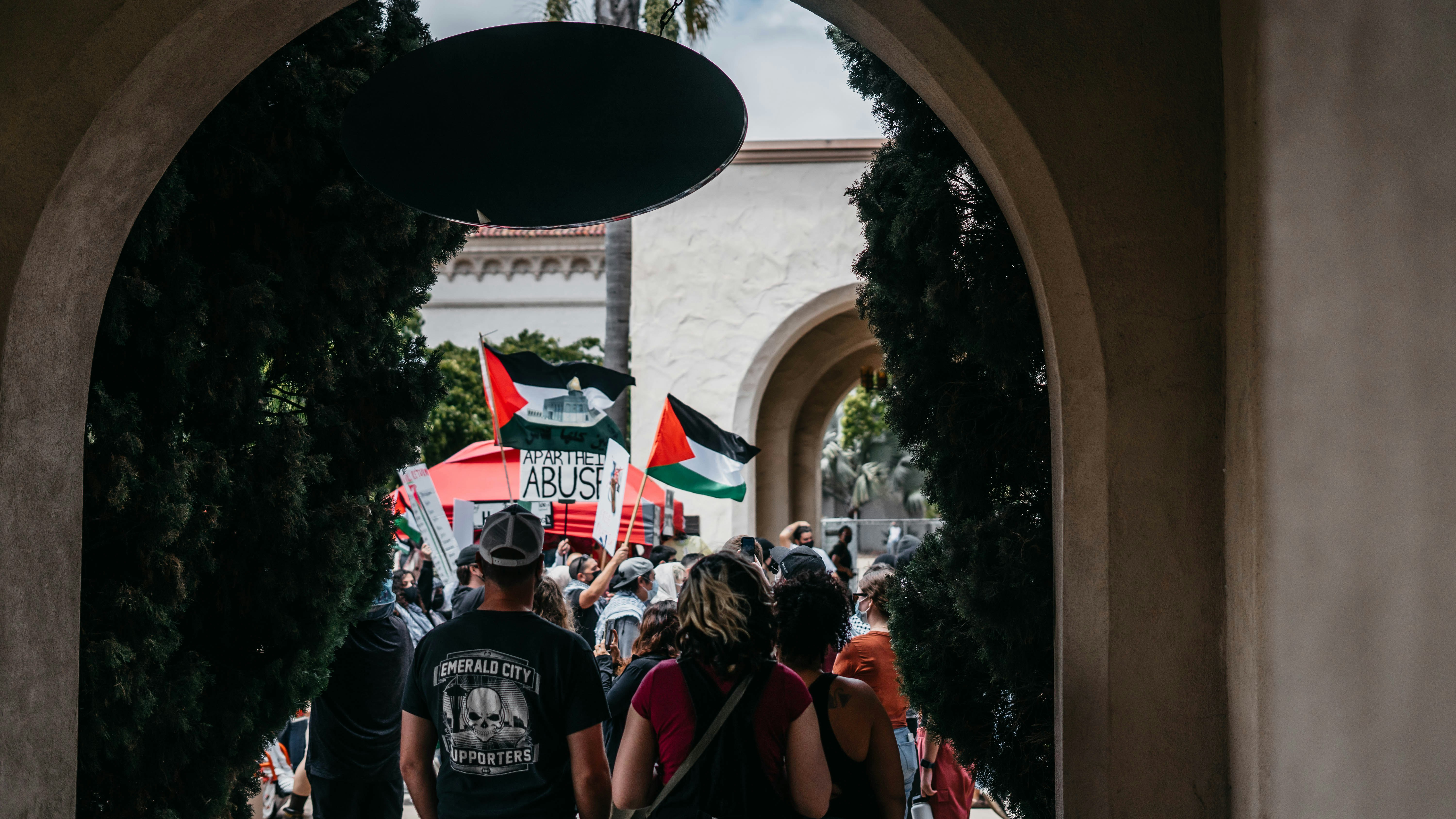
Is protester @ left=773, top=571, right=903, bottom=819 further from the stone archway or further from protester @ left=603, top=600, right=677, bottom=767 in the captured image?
protester @ left=603, top=600, right=677, bottom=767

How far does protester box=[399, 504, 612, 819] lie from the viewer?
3502 millimetres

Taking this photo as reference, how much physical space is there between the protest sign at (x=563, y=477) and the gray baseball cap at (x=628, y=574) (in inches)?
120

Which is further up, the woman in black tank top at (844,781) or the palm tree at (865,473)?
the palm tree at (865,473)

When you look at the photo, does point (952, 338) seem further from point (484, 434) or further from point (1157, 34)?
point (484, 434)

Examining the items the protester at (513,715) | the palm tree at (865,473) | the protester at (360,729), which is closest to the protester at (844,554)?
the protester at (360,729)

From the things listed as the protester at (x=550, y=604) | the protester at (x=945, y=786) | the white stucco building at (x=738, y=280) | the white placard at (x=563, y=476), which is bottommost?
the protester at (x=945, y=786)

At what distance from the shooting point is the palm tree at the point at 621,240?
50.2 ft

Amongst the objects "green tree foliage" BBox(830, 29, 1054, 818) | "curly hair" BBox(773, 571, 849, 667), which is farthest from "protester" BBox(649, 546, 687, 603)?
"curly hair" BBox(773, 571, 849, 667)

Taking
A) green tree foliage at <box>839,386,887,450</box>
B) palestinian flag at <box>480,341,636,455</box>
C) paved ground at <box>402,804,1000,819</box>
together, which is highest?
green tree foliage at <box>839,386,887,450</box>

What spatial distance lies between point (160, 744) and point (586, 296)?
119 feet

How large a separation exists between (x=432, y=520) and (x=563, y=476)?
1.69 metres

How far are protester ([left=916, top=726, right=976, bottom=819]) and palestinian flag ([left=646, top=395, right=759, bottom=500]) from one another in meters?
5.59

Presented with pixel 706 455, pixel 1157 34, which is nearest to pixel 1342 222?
pixel 1157 34

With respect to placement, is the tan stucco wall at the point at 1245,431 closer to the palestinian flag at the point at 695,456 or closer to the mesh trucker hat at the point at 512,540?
the mesh trucker hat at the point at 512,540
